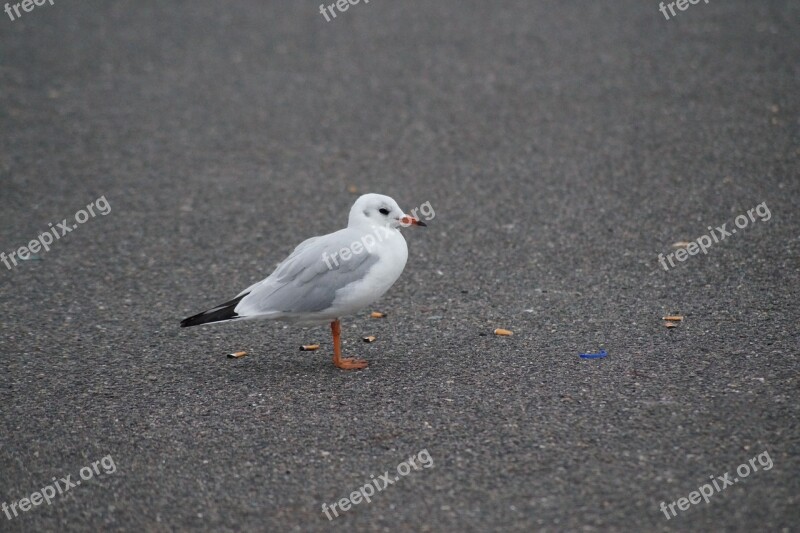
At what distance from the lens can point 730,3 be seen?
14.3 meters

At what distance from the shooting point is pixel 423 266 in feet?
25.2

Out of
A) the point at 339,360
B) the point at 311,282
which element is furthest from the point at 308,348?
the point at 311,282

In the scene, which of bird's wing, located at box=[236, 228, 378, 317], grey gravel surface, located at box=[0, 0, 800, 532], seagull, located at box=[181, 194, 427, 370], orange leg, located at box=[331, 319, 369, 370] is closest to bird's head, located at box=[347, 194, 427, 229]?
seagull, located at box=[181, 194, 427, 370]

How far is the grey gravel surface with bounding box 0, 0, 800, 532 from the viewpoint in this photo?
15.3 feet

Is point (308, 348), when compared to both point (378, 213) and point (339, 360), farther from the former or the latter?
point (378, 213)

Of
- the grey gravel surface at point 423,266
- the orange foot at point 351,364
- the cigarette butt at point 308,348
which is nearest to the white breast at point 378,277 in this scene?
the orange foot at point 351,364

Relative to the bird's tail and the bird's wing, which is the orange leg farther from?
the bird's tail

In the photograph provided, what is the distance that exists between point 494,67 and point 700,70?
8.52 ft

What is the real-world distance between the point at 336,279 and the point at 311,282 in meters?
0.16

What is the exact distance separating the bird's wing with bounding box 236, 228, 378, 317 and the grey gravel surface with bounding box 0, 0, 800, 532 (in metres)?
0.44

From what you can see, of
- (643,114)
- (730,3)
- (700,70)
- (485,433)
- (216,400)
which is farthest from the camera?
(730,3)

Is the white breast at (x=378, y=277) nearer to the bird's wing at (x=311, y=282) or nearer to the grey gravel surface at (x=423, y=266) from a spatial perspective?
the bird's wing at (x=311, y=282)

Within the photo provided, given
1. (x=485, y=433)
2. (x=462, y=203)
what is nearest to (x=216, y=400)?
(x=485, y=433)

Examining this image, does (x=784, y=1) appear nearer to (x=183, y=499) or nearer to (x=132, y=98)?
(x=132, y=98)
